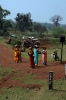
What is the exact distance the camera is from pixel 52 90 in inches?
392

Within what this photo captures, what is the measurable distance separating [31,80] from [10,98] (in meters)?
2.31

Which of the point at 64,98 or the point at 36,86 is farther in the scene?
the point at 36,86

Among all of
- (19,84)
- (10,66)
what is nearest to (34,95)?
(19,84)

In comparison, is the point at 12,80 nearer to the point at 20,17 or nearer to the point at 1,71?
the point at 1,71

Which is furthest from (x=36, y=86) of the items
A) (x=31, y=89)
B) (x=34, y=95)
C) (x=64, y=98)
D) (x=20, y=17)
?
(x=20, y=17)

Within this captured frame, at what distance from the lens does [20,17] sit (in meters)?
70.9

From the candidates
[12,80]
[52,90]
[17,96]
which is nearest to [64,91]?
[52,90]

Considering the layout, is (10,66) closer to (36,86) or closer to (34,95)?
(36,86)

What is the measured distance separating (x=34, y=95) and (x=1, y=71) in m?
4.38

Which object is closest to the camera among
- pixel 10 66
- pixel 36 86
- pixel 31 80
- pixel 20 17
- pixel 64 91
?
pixel 64 91

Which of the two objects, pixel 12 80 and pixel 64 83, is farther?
pixel 12 80

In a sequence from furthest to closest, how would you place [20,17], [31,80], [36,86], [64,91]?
[20,17] → [31,80] → [36,86] → [64,91]

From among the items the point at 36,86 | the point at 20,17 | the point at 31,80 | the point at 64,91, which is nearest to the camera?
the point at 64,91

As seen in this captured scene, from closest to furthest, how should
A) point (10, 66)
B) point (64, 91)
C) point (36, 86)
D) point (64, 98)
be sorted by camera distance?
point (64, 98)
point (64, 91)
point (36, 86)
point (10, 66)
